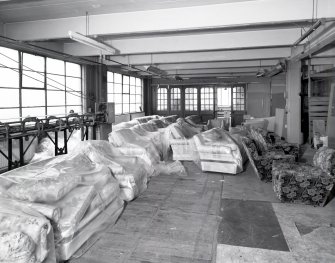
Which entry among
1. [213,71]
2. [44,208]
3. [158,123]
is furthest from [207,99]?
[44,208]

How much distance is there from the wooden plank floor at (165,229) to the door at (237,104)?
10182mm

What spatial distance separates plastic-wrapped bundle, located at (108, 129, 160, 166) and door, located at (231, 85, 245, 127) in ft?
30.0

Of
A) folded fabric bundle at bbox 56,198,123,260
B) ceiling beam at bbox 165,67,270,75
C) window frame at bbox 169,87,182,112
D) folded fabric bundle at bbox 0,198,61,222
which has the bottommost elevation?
folded fabric bundle at bbox 56,198,123,260

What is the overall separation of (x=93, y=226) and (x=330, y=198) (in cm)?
355

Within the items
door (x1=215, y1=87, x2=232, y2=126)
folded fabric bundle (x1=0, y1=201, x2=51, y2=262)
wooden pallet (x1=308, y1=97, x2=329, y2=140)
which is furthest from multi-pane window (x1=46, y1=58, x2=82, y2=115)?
door (x1=215, y1=87, x2=232, y2=126)

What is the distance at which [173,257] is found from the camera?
2.90 meters

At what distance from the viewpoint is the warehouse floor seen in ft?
9.65

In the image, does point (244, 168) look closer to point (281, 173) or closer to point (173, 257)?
point (281, 173)

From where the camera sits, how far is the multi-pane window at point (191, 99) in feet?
50.7

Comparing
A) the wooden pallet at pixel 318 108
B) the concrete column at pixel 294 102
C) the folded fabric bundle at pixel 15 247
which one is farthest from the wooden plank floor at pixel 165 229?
the wooden pallet at pixel 318 108

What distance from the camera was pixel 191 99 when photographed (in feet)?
51.0

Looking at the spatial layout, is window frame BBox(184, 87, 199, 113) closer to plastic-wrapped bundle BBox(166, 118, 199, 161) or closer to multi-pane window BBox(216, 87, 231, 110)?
multi-pane window BBox(216, 87, 231, 110)

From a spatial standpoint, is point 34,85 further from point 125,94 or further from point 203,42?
point 125,94

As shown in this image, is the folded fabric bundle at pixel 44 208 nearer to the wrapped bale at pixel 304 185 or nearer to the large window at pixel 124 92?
the wrapped bale at pixel 304 185
